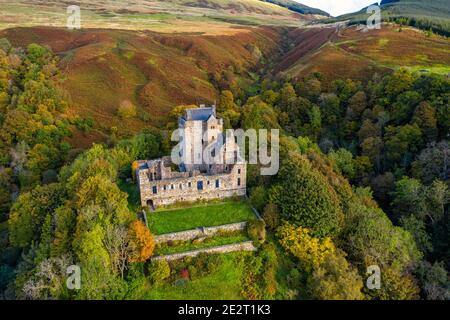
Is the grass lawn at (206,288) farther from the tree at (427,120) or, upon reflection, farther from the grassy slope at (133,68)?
the grassy slope at (133,68)

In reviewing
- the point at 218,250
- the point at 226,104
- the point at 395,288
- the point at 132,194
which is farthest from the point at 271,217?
the point at 226,104

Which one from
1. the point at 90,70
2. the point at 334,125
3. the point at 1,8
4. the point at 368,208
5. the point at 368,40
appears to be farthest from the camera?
the point at 1,8

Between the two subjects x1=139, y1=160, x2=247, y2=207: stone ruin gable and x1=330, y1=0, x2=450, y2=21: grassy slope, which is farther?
x1=330, y1=0, x2=450, y2=21: grassy slope

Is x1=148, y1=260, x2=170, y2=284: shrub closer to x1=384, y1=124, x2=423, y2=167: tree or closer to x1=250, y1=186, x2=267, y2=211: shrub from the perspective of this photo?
x1=250, y1=186, x2=267, y2=211: shrub

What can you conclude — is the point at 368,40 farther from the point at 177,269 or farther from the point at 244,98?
the point at 177,269

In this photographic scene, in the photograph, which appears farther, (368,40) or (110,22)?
(110,22)

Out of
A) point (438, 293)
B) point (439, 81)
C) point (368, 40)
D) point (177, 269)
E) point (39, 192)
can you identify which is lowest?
point (438, 293)

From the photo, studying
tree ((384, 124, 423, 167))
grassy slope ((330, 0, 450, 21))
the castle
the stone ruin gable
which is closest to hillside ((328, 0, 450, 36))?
grassy slope ((330, 0, 450, 21))
